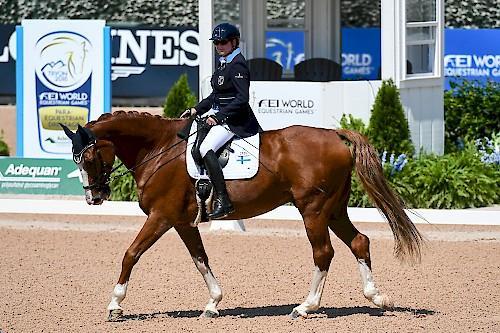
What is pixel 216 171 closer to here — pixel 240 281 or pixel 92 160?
pixel 92 160

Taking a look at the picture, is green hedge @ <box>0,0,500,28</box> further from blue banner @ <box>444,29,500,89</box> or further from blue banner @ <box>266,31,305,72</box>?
blue banner @ <box>266,31,305,72</box>

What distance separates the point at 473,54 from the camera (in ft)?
74.2

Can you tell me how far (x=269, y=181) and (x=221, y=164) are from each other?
0.41 meters

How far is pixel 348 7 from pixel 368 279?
1718 centimetres

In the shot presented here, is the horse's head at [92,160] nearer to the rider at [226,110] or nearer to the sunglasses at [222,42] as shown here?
the rider at [226,110]

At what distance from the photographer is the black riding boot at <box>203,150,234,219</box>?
9.69 m

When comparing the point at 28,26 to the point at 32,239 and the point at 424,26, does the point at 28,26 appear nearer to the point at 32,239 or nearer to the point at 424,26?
the point at 32,239

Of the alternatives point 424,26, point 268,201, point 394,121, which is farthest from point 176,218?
point 424,26

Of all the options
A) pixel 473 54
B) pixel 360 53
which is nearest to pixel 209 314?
pixel 473 54

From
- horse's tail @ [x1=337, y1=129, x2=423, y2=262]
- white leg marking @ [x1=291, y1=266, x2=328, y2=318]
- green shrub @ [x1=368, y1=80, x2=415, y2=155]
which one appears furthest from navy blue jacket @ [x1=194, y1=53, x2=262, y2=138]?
green shrub @ [x1=368, y1=80, x2=415, y2=155]

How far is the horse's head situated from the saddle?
2.14 feet

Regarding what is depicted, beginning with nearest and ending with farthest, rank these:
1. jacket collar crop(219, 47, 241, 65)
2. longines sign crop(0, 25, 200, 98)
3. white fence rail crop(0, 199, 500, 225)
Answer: jacket collar crop(219, 47, 241, 65) < white fence rail crop(0, 199, 500, 225) < longines sign crop(0, 25, 200, 98)

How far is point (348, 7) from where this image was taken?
86.4 feet

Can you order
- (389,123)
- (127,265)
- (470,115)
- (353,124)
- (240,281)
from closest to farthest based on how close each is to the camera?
1. (127,265)
2. (240,281)
3. (389,123)
4. (353,124)
5. (470,115)
